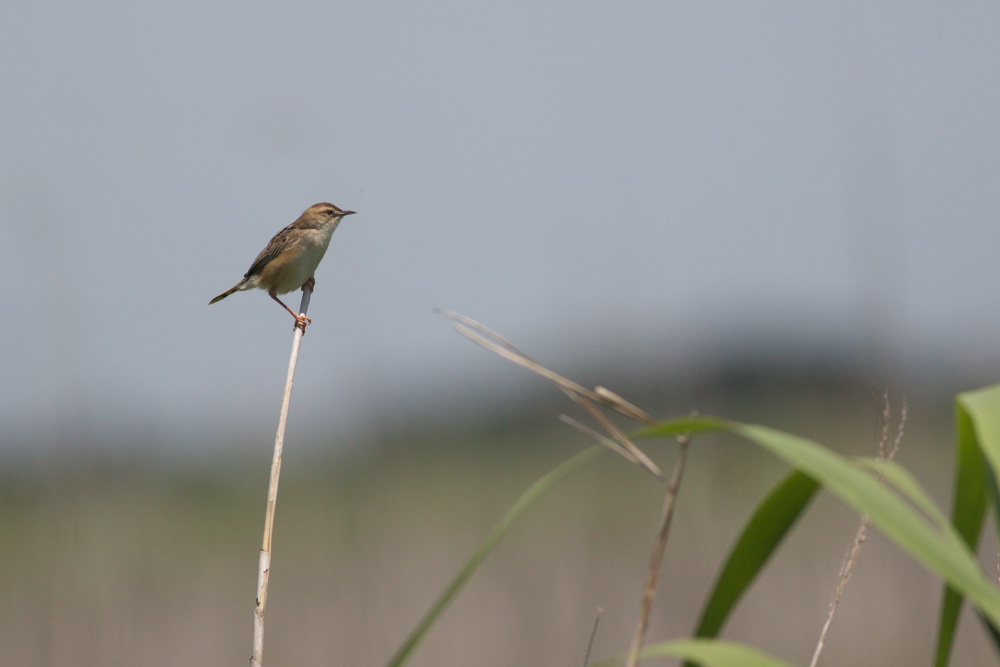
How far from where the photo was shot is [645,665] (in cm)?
576

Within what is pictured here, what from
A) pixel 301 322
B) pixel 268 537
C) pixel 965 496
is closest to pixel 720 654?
pixel 965 496

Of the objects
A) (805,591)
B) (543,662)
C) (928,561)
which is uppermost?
(928,561)

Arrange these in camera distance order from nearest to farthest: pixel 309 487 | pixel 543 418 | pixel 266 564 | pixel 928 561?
1. pixel 928 561
2. pixel 266 564
3. pixel 309 487
4. pixel 543 418

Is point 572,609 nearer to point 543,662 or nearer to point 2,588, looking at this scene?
point 543,662

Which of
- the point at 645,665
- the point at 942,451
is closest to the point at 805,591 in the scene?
the point at 645,665

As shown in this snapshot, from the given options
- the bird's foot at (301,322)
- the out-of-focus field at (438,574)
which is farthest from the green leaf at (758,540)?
the out-of-focus field at (438,574)

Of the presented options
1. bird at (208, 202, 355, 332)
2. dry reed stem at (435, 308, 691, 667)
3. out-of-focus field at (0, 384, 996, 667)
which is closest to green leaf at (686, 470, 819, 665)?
dry reed stem at (435, 308, 691, 667)

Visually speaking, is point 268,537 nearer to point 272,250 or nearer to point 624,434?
point 624,434

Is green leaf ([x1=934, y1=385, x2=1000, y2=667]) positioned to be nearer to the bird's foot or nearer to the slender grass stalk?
the slender grass stalk

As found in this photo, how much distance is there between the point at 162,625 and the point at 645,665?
3.16 meters

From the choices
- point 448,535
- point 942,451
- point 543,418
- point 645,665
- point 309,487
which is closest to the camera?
point 645,665

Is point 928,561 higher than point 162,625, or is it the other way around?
point 928,561

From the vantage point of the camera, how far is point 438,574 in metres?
5.72

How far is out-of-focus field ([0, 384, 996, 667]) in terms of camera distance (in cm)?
470
